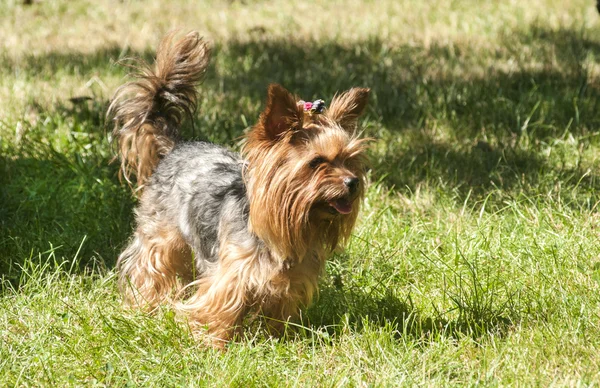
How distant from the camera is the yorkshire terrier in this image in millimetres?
3879

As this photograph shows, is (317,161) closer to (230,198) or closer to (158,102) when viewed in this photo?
(230,198)

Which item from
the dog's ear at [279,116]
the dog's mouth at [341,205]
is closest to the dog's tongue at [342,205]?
the dog's mouth at [341,205]

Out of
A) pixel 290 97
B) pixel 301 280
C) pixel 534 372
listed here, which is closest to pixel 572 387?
pixel 534 372

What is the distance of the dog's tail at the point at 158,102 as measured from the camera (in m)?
4.88

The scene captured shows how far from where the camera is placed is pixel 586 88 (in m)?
7.62

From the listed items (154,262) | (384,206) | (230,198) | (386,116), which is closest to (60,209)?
(154,262)

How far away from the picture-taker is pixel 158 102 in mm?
4992

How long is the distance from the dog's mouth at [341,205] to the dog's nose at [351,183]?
0.08m

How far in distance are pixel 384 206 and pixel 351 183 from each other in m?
2.15

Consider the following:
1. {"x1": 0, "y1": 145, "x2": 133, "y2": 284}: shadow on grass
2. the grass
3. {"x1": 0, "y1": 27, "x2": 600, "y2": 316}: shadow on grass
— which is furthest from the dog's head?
{"x1": 0, "y1": 145, "x2": 133, "y2": 284}: shadow on grass

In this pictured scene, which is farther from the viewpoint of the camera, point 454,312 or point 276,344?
point 454,312

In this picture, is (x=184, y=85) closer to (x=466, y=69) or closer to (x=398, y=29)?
(x=466, y=69)

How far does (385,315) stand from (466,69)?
14.7 ft

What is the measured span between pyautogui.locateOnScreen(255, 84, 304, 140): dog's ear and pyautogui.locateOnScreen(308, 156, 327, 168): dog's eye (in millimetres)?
193
